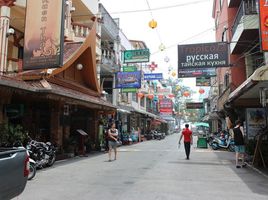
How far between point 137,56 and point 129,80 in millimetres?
1981

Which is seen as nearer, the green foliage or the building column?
the green foliage

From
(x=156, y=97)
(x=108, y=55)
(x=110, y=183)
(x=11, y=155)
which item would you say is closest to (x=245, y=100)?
(x=110, y=183)

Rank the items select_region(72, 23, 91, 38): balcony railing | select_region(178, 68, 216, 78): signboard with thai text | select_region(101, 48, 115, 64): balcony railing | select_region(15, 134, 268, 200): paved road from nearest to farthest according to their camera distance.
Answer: select_region(15, 134, 268, 200): paved road, select_region(178, 68, 216, 78): signboard with thai text, select_region(72, 23, 91, 38): balcony railing, select_region(101, 48, 115, 64): balcony railing

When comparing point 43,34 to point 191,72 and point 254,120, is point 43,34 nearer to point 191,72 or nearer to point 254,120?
point 191,72

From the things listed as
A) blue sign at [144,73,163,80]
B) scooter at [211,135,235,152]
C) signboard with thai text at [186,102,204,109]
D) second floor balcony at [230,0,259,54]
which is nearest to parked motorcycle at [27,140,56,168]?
second floor balcony at [230,0,259,54]

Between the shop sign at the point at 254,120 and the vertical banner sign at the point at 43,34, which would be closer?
the vertical banner sign at the point at 43,34

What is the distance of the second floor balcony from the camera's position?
1613cm

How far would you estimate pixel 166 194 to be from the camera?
25.0 feet

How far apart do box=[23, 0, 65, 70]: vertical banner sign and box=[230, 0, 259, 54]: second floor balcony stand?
8.29m

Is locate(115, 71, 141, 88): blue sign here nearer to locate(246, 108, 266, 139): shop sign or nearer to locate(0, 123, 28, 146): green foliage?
locate(246, 108, 266, 139): shop sign

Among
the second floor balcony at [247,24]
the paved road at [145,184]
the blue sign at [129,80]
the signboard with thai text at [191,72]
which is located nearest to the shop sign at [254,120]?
the second floor balcony at [247,24]

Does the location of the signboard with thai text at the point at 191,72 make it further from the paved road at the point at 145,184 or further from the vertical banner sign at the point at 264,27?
the paved road at the point at 145,184

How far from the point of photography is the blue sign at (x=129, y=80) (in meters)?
25.6

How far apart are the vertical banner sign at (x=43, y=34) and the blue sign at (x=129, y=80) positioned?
1249 centimetres
